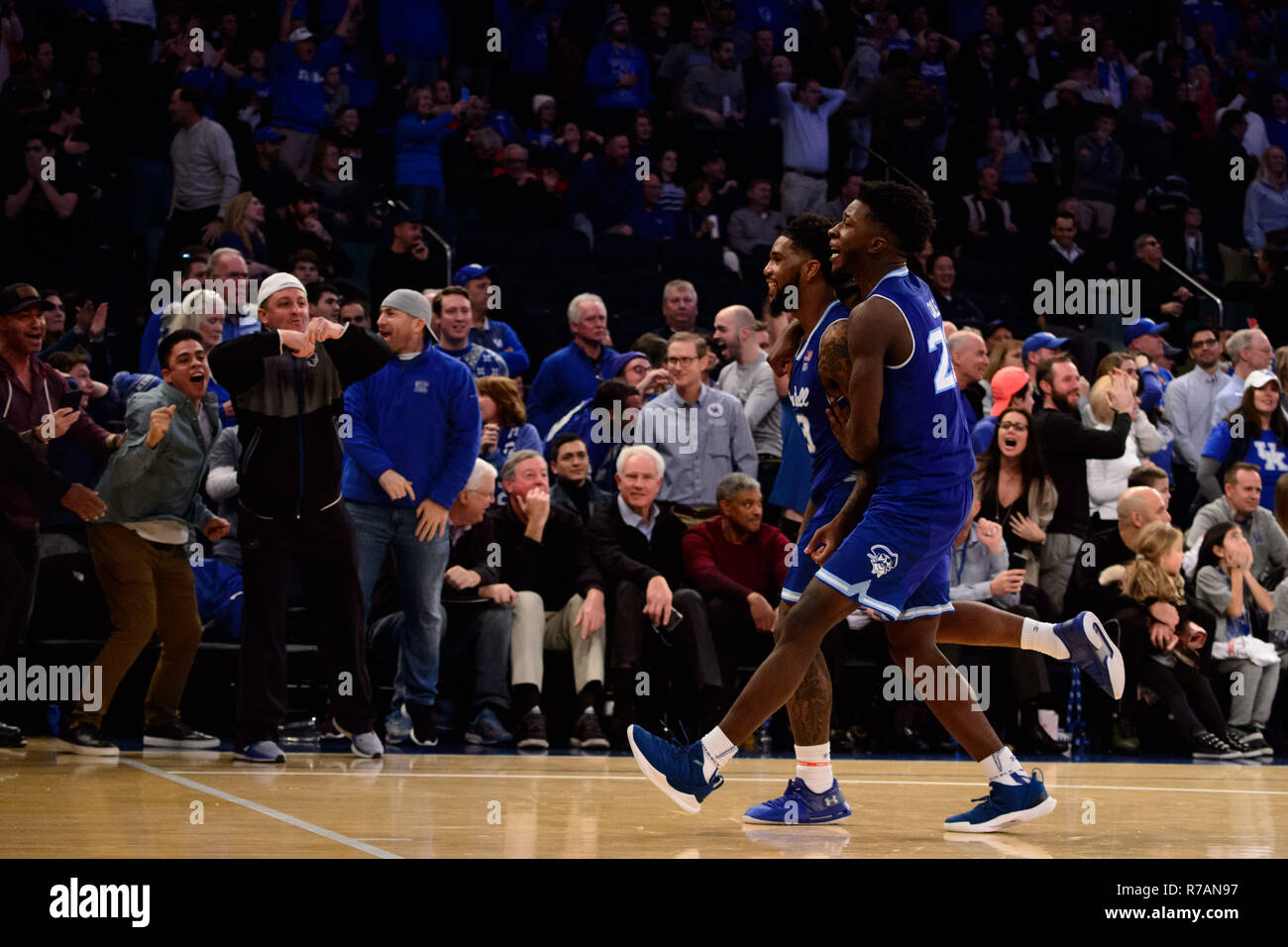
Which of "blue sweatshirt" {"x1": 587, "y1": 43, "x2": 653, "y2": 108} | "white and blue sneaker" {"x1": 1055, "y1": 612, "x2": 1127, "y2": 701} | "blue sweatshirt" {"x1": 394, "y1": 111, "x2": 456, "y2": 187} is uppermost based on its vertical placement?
"blue sweatshirt" {"x1": 587, "y1": 43, "x2": 653, "y2": 108}

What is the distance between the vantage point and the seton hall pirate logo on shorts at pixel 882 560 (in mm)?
4813

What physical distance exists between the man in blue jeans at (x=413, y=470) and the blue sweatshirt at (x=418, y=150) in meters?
4.98

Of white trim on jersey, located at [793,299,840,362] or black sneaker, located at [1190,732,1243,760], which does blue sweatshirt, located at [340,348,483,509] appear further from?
black sneaker, located at [1190,732,1243,760]

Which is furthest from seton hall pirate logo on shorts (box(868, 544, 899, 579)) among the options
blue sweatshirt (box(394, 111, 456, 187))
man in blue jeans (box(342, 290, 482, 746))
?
blue sweatshirt (box(394, 111, 456, 187))

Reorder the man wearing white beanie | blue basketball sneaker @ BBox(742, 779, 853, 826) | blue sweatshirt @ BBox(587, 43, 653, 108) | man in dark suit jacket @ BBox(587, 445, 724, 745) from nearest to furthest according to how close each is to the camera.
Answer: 1. blue basketball sneaker @ BBox(742, 779, 853, 826)
2. the man wearing white beanie
3. man in dark suit jacket @ BBox(587, 445, 724, 745)
4. blue sweatshirt @ BBox(587, 43, 653, 108)

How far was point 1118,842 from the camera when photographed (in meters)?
4.80

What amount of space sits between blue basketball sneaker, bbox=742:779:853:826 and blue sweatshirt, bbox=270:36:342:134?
9.17 meters

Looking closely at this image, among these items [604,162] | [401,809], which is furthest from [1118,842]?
[604,162]

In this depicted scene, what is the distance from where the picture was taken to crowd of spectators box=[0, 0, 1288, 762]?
7656mm

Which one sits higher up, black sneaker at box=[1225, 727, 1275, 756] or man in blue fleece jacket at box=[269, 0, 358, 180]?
man in blue fleece jacket at box=[269, 0, 358, 180]

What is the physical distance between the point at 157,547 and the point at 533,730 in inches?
82.2

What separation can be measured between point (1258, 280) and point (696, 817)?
12.1 m

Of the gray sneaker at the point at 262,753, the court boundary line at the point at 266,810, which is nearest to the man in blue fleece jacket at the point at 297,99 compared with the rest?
the gray sneaker at the point at 262,753
